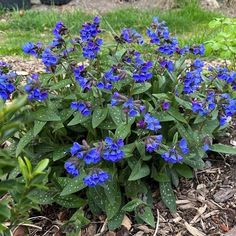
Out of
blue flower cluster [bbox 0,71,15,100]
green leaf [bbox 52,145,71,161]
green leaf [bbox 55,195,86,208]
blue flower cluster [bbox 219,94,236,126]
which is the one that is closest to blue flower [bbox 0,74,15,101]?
blue flower cluster [bbox 0,71,15,100]

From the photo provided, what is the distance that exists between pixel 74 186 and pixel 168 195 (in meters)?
0.56

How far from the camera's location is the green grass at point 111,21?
736 centimetres

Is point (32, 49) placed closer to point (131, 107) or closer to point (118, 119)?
point (118, 119)

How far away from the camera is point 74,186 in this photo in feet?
9.26

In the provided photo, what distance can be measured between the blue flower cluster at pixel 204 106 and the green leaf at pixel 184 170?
0.37 m

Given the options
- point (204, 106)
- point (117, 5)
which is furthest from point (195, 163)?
point (117, 5)

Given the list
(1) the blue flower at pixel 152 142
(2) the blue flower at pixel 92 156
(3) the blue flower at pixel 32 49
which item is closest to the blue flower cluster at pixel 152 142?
(1) the blue flower at pixel 152 142

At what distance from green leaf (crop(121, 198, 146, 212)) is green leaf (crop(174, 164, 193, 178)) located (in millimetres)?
349

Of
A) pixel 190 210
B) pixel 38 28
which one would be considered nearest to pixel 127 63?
pixel 190 210

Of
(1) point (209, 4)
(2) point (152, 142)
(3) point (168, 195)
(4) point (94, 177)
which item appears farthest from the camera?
(1) point (209, 4)

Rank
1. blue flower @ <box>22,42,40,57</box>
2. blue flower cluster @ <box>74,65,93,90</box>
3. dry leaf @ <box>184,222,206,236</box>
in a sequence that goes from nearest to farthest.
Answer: blue flower cluster @ <box>74,65,93,90</box>
dry leaf @ <box>184,222,206,236</box>
blue flower @ <box>22,42,40,57</box>

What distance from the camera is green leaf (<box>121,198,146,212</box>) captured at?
2857 millimetres

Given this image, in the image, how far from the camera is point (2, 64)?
10.3 feet

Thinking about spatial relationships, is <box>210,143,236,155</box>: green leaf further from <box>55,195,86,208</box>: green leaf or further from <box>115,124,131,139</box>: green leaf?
<box>55,195,86,208</box>: green leaf
